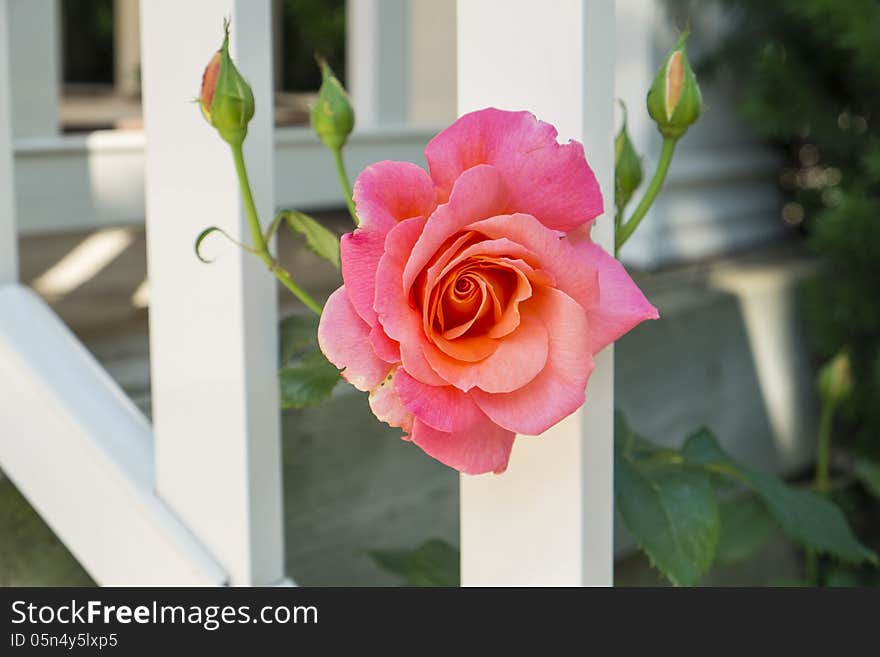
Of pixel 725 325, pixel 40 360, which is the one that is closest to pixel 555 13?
pixel 40 360

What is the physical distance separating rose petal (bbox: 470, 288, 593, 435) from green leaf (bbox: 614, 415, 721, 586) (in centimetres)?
21

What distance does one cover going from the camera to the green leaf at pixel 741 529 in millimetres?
1061

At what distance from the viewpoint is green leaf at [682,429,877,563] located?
0.84 meters

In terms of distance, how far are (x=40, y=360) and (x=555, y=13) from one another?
501 mm

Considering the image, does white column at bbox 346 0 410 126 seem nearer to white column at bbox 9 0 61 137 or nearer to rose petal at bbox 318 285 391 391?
white column at bbox 9 0 61 137

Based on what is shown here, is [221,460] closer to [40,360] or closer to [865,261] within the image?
[40,360]

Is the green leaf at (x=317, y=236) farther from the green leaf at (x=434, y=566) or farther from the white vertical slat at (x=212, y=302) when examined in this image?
the green leaf at (x=434, y=566)

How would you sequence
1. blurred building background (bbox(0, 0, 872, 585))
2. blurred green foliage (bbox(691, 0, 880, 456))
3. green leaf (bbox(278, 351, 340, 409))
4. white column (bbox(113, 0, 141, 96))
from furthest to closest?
1. white column (bbox(113, 0, 141, 96))
2. blurred green foliage (bbox(691, 0, 880, 456))
3. blurred building background (bbox(0, 0, 872, 585))
4. green leaf (bbox(278, 351, 340, 409))

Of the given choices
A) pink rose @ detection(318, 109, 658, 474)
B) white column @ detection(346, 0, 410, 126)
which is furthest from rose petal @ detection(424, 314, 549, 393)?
white column @ detection(346, 0, 410, 126)

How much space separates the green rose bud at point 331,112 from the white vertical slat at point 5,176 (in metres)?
0.30

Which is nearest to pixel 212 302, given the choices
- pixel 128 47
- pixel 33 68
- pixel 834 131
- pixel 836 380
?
pixel 836 380

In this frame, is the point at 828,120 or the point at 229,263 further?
the point at 828,120

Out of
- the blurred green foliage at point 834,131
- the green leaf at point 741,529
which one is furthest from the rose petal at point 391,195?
the blurred green foliage at point 834,131
